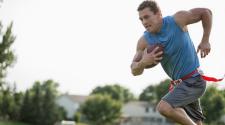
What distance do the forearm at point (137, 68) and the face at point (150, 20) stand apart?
553 millimetres

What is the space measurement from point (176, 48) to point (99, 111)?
84.3 m

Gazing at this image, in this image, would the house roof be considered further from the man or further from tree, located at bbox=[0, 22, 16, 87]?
the man

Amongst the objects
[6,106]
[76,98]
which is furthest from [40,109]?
[76,98]

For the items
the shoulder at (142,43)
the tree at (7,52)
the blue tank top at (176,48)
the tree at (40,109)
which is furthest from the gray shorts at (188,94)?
the tree at (40,109)

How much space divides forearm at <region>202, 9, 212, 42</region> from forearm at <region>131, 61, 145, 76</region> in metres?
1.05

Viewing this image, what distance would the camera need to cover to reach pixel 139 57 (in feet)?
23.7

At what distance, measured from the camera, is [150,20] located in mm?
6961

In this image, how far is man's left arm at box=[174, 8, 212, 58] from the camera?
23.0 ft

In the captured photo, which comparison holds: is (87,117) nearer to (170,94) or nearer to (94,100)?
(94,100)

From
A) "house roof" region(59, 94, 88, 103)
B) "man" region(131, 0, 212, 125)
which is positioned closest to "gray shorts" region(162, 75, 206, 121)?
"man" region(131, 0, 212, 125)

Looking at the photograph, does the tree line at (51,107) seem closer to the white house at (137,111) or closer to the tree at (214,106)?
the tree at (214,106)

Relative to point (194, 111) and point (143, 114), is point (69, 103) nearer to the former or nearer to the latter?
point (143, 114)

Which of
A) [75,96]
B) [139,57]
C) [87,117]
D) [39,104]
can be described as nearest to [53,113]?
[39,104]

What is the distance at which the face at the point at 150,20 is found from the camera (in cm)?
692
